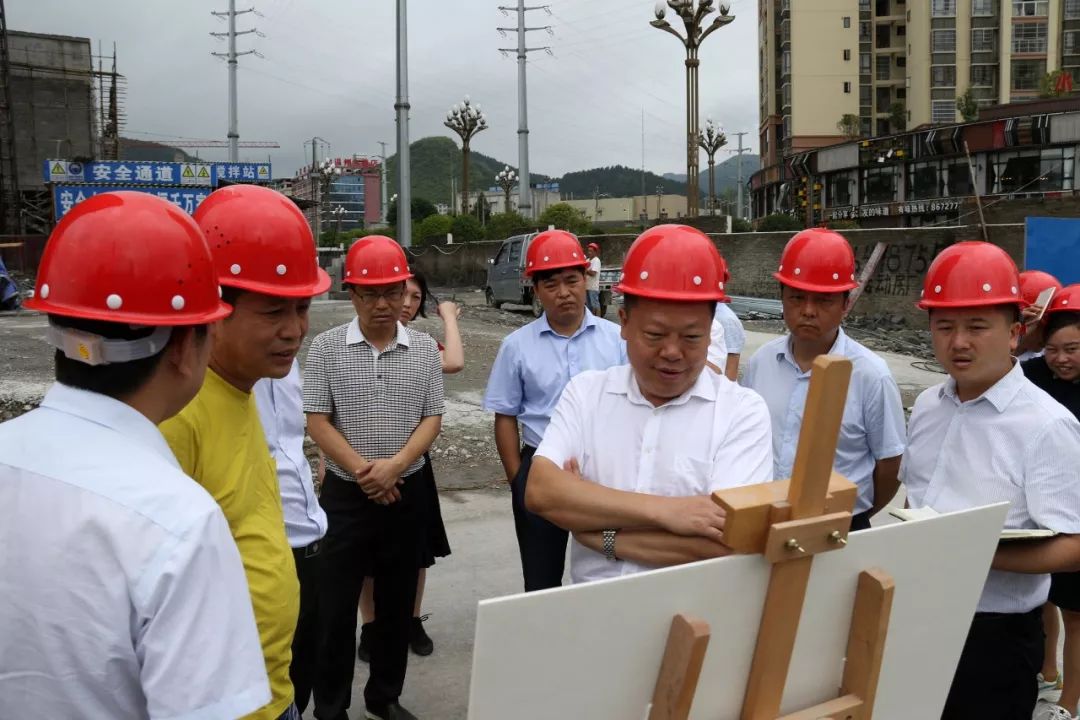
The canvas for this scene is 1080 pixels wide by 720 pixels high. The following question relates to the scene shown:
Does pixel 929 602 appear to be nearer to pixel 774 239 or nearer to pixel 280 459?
pixel 280 459

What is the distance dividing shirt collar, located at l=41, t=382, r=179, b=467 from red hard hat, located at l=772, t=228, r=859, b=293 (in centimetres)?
255

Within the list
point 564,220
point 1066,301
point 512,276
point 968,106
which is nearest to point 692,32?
point 512,276

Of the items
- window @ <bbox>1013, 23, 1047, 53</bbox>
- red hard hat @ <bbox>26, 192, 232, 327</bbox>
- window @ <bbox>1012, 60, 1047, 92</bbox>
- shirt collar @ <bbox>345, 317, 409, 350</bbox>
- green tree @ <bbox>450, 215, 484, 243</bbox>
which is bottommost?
shirt collar @ <bbox>345, 317, 409, 350</bbox>

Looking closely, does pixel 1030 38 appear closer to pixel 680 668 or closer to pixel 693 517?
pixel 693 517

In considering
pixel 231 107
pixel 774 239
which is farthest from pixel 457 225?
pixel 774 239

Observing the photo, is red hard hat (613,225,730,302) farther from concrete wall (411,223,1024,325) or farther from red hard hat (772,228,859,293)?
concrete wall (411,223,1024,325)

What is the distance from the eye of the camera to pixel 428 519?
4.06 meters

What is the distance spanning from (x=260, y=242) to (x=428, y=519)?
2.21m

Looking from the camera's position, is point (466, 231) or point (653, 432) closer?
point (653, 432)

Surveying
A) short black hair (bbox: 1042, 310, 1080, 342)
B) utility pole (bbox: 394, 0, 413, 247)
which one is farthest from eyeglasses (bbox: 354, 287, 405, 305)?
utility pole (bbox: 394, 0, 413, 247)

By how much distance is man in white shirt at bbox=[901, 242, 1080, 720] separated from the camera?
229 cm

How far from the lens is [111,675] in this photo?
1193mm

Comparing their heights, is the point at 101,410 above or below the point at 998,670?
above

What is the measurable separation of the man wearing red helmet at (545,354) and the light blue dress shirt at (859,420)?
85 centimetres
